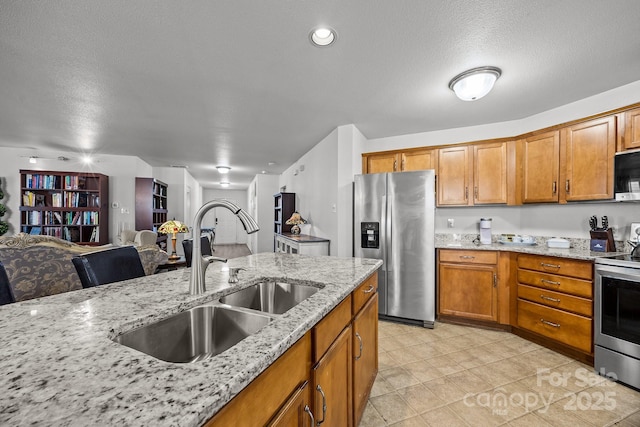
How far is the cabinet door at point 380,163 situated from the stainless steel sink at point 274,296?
Answer: 107 inches

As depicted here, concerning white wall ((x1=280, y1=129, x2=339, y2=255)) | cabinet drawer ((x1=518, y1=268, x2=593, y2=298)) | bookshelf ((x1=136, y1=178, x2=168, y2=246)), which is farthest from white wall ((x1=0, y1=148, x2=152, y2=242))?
cabinet drawer ((x1=518, y1=268, x2=593, y2=298))

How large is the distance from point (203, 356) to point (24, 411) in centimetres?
64

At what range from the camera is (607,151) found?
7.97 feet

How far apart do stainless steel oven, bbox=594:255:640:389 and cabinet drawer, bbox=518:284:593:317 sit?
0.09 metres

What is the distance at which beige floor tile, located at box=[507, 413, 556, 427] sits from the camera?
5.25 feet

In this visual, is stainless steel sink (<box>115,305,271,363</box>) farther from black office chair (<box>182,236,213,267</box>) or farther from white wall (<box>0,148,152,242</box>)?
white wall (<box>0,148,152,242</box>)

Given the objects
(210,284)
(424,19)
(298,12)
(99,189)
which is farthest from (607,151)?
(99,189)

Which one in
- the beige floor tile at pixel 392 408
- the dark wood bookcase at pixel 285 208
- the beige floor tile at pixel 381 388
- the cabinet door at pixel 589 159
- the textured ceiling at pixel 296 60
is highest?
the textured ceiling at pixel 296 60

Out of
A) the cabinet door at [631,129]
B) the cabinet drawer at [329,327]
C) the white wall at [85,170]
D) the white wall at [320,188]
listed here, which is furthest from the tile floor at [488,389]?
the white wall at [85,170]

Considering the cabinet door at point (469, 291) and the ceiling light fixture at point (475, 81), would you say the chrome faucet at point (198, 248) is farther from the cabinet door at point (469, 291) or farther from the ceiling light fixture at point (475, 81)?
the cabinet door at point (469, 291)

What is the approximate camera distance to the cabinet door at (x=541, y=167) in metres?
2.80

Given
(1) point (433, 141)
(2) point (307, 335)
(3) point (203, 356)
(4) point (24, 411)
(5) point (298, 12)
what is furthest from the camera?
(1) point (433, 141)

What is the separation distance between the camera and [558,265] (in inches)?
94.9

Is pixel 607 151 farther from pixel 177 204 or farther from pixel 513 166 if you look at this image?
pixel 177 204
